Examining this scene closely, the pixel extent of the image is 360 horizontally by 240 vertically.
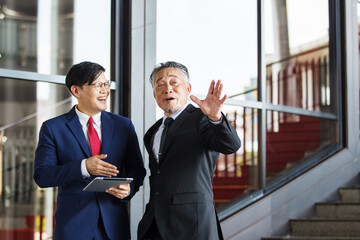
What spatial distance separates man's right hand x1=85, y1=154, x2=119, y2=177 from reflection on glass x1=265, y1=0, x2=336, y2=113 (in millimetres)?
4177

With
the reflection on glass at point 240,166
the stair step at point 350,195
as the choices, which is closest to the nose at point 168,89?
the reflection on glass at point 240,166

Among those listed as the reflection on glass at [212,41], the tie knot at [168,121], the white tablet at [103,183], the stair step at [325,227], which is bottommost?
the stair step at [325,227]

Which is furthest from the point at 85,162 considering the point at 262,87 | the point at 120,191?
the point at 262,87

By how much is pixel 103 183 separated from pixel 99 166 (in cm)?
7

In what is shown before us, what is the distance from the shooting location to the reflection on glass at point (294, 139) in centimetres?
539

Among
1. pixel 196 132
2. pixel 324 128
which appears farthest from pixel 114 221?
pixel 324 128

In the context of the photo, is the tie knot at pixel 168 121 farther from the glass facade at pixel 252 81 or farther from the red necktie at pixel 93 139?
the glass facade at pixel 252 81

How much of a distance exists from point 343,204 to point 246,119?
1.08 metres

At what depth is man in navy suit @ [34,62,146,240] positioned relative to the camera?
210cm

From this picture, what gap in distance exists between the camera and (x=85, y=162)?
2084 mm

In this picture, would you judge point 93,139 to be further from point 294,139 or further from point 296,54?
point 296,54

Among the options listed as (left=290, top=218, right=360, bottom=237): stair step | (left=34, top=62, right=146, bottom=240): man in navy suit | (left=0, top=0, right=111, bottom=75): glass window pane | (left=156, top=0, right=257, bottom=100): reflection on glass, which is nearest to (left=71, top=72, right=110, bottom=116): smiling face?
(left=34, top=62, right=146, bottom=240): man in navy suit

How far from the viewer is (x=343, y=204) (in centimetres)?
475

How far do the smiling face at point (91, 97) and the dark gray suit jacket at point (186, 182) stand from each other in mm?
290
